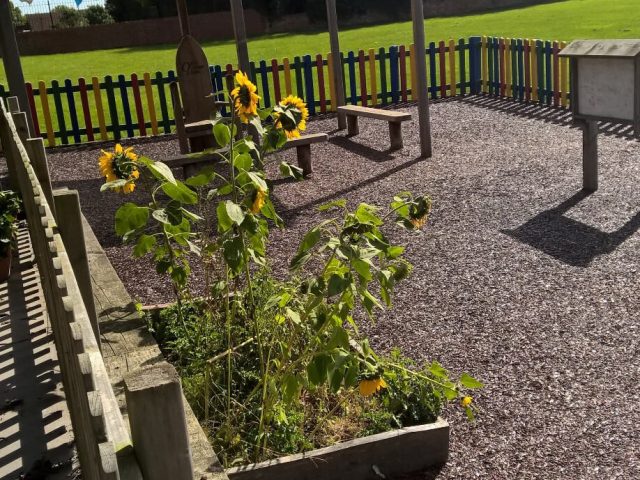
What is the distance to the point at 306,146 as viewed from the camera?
9.98 meters

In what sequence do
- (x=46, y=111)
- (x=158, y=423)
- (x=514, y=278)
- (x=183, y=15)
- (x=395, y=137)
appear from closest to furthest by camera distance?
1. (x=158, y=423)
2. (x=514, y=278)
3. (x=395, y=137)
4. (x=183, y=15)
5. (x=46, y=111)

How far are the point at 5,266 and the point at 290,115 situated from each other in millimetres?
3651

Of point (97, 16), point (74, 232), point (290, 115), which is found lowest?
point (74, 232)

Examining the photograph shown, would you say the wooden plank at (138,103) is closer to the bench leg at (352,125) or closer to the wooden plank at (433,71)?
the bench leg at (352,125)

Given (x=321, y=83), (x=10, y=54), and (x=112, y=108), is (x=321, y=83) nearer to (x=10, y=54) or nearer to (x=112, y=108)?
(x=112, y=108)

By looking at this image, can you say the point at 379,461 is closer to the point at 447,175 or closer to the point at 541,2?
the point at 447,175

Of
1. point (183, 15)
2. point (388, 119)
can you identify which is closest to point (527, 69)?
point (388, 119)

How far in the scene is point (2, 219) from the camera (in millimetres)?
6324

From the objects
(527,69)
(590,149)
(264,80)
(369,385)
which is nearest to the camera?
(369,385)

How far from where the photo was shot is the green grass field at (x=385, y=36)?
30656 mm

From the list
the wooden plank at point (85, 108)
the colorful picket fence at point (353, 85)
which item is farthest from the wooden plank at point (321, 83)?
the wooden plank at point (85, 108)

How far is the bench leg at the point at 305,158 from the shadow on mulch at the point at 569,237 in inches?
128

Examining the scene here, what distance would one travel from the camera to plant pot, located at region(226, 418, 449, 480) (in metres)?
3.44

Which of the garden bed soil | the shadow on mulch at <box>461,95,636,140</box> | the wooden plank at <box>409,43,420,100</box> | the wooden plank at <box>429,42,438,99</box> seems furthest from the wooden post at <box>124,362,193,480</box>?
the wooden plank at <box>429,42,438,99</box>
